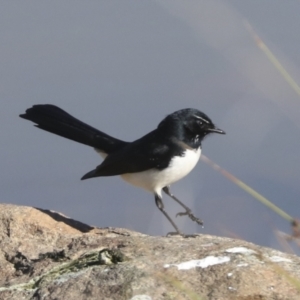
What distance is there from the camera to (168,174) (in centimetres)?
663

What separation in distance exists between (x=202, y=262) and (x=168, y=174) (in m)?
3.06

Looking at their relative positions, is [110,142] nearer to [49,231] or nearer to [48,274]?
[49,231]

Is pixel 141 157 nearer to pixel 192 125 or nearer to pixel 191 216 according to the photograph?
pixel 192 125

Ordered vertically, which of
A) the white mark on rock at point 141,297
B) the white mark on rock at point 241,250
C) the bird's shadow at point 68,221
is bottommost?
the bird's shadow at point 68,221

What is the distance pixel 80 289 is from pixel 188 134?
11.7 ft

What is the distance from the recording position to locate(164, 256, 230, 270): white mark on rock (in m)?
3.54

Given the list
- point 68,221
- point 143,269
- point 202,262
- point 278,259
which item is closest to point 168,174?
point 68,221

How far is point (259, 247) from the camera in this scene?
13.5 ft

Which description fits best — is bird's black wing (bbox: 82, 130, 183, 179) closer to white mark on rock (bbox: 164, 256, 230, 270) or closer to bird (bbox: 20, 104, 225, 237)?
bird (bbox: 20, 104, 225, 237)

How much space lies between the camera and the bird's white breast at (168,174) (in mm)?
6586

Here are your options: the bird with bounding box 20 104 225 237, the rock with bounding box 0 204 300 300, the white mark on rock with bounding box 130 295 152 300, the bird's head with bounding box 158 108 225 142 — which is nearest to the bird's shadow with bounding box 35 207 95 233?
the rock with bounding box 0 204 300 300

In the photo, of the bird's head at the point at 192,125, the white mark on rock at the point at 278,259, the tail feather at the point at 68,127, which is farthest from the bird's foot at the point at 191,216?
the white mark on rock at the point at 278,259

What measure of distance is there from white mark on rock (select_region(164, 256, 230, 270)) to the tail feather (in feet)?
12.0

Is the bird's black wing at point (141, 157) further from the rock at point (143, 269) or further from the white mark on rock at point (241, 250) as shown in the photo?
the white mark on rock at point (241, 250)
